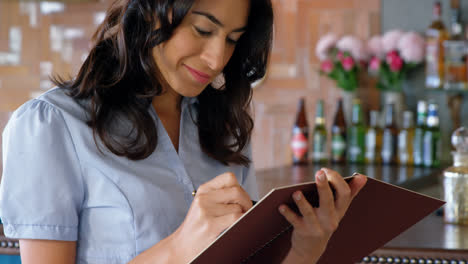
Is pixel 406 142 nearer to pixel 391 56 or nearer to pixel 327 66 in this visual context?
pixel 391 56

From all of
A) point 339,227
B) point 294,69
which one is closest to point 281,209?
point 339,227

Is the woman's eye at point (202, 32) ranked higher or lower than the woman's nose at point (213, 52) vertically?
higher

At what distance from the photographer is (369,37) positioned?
2826 mm

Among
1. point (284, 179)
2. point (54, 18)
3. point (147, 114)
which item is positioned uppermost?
point (54, 18)

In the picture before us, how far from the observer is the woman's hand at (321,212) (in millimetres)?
775

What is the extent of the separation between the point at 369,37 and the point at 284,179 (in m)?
1.10

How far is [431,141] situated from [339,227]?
1.76 m

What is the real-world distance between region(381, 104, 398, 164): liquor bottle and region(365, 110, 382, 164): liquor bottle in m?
0.04

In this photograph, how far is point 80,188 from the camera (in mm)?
887

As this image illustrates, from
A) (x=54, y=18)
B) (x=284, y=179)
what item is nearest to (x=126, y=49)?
(x=284, y=179)

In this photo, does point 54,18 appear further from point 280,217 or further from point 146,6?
point 280,217

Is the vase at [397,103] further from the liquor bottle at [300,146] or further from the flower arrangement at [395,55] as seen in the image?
the liquor bottle at [300,146]

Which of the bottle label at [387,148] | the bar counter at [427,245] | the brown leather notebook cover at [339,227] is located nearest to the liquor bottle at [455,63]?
the bottle label at [387,148]

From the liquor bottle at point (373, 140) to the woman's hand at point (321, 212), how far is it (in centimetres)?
182
